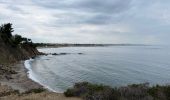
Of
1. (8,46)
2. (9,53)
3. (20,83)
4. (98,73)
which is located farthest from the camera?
(8,46)

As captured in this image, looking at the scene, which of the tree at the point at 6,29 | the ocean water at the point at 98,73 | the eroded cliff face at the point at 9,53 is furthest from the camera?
the tree at the point at 6,29

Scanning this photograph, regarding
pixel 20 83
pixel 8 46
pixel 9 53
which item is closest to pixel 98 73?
pixel 20 83

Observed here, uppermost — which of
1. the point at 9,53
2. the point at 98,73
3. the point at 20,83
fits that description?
the point at 9,53

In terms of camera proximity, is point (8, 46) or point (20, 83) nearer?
point (20, 83)

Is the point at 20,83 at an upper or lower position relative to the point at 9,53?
lower

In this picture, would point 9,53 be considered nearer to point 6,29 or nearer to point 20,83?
point 6,29

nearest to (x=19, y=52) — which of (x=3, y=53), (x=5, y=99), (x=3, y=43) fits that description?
(x=3, y=43)

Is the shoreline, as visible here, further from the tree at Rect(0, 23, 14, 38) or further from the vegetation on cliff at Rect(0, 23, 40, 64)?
the tree at Rect(0, 23, 14, 38)

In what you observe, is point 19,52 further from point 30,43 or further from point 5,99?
point 5,99

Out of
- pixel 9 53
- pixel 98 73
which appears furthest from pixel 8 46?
pixel 98 73

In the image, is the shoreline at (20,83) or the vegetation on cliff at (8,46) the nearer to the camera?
the shoreline at (20,83)

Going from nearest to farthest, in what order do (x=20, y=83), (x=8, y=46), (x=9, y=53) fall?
(x=20, y=83) < (x=9, y=53) < (x=8, y=46)

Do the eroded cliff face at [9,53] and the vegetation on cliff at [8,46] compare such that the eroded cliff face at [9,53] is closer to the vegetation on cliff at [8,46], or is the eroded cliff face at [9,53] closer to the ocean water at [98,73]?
the vegetation on cliff at [8,46]

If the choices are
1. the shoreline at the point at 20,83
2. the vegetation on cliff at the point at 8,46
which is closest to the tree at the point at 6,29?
the vegetation on cliff at the point at 8,46
